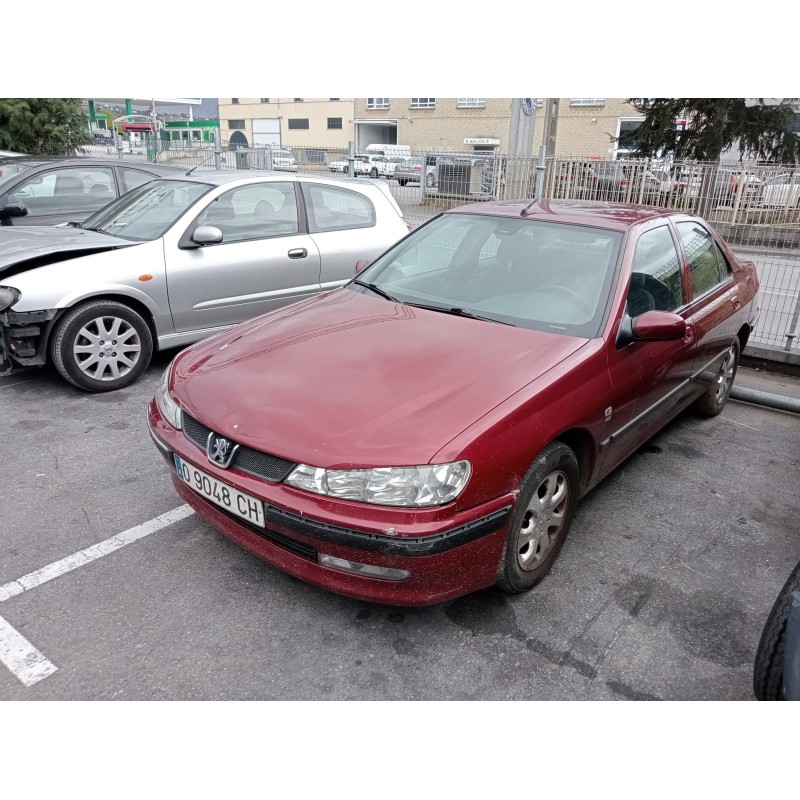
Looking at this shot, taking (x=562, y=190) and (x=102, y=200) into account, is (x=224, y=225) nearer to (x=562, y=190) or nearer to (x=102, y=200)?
(x=102, y=200)

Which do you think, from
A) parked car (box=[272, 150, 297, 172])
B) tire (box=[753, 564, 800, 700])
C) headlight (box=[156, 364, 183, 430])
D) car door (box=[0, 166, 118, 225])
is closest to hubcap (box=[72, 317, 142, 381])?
headlight (box=[156, 364, 183, 430])

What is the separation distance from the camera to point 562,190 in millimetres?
8664

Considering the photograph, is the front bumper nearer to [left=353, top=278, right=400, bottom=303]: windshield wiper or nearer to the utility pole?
[left=353, top=278, right=400, bottom=303]: windshield wiper

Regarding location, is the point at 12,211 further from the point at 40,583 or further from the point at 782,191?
the point at 782,191

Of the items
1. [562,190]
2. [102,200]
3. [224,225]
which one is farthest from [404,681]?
[562,190]

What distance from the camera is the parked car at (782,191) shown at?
6199 mm

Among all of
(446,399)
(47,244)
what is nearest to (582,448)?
(446,399)

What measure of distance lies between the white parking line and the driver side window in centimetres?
254

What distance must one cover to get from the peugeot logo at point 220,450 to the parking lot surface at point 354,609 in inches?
25.0

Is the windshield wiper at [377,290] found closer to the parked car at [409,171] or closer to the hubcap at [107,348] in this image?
A: the hubcap at [107,348]

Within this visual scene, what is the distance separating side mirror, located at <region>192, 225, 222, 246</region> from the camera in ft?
16.6

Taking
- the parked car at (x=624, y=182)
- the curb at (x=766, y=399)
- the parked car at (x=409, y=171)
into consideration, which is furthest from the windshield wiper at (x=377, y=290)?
the parked car at (x=409, y=171)

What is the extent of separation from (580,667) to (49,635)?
6.62 feet

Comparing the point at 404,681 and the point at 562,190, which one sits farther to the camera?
the point at 562,190
